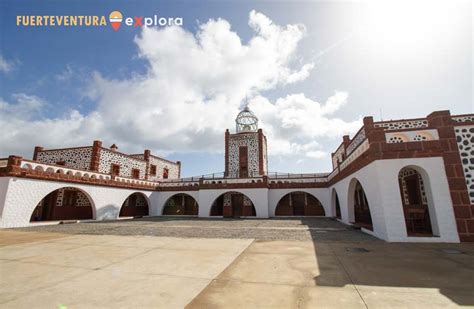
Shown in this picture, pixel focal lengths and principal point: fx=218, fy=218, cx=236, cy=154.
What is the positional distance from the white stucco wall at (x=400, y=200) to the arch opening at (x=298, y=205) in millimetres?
10891

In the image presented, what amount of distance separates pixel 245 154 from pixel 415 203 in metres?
13.0

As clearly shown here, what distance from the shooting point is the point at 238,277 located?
11.0 ft

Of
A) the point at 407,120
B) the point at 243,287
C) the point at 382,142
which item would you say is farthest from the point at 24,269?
the point at 407,120

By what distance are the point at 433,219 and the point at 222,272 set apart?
683 cm

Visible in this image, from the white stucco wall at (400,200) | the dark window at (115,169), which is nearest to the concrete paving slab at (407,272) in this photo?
the white stucco wall at (400,200)

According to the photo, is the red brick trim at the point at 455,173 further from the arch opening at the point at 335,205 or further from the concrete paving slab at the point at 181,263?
the arch opening at the point at 335,205

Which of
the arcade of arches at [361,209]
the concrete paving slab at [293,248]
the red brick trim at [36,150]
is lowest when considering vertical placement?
the concrete paving slab at [293,248]

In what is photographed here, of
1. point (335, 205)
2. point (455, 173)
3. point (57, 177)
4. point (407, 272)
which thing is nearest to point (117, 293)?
point (407, 272)

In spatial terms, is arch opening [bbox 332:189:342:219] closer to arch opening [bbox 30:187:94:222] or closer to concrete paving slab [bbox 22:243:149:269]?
concrete paving slab [bbox 22:243:149:269]

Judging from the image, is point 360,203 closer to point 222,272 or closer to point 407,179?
point 407,179

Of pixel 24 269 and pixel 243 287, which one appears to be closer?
pixel 243 287

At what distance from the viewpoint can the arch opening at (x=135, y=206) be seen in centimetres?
1828

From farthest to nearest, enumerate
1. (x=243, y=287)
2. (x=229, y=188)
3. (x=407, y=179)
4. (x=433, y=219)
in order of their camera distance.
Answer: (x=229, y=188) < (x=407, y=179) < (x=433, y=219) < (x=243, y=287)

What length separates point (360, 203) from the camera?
1285 centimetres
